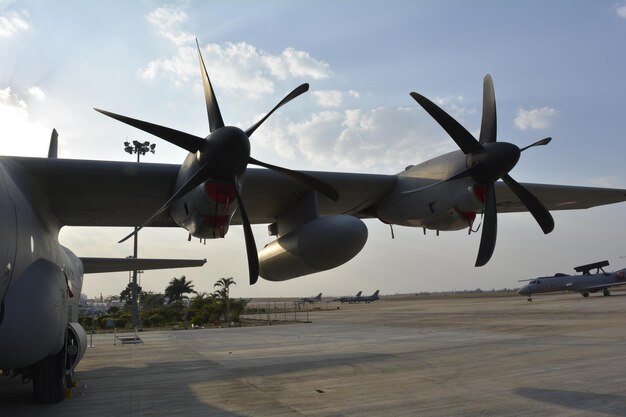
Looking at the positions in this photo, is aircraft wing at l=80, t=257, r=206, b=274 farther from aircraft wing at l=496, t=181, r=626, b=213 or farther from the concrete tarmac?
aircraft wing at l=496, t=181, r=626, b=213

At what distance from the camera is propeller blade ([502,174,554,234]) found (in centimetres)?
969

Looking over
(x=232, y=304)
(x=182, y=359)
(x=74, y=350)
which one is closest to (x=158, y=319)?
(x=232, y=304)

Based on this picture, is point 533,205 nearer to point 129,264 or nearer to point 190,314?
point 129,264

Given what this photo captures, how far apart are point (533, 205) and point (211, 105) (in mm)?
6916

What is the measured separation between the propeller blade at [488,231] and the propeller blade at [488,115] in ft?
3.36

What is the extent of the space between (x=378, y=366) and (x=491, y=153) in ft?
17.9

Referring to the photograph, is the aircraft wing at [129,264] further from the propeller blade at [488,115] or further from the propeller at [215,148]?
the propeller blade at [488,115]

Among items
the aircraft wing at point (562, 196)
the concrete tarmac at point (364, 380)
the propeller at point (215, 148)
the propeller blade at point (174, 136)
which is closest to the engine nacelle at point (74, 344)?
the concrete tarmac at point (364, 380)

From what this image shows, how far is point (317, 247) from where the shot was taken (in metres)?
9.45

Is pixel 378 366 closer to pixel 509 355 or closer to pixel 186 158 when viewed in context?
pixel 509 355

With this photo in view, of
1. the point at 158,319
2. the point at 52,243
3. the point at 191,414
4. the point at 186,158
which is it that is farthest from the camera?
the point at 158,319

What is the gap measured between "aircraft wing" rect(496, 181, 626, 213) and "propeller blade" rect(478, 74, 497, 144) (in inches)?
73.1

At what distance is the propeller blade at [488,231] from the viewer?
8945mm

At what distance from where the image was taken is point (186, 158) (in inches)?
315
